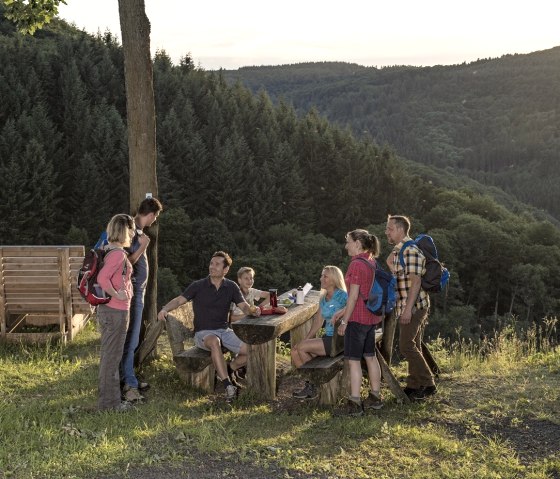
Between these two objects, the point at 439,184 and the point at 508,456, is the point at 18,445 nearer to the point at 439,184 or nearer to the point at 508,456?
the point at 508,456

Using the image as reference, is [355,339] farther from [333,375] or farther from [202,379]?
[202,379]

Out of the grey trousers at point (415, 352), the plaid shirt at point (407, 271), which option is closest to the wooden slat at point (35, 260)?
the plaid shirt at point (407, 271)

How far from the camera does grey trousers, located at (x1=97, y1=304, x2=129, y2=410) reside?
6.94 meters

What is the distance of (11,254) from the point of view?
402 inches

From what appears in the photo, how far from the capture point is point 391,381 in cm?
801

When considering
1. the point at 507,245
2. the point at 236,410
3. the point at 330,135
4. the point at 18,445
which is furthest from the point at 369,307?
the point at 330,135

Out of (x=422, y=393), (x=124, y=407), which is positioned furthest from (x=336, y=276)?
(x=124, y=407)

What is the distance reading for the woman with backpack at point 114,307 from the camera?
22.1 feet

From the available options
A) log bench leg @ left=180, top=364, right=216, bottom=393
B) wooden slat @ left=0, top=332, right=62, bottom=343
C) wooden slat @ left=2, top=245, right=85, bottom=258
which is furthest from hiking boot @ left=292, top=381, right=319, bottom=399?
wooden slat @ left=2, top=245, right=85, bottom=258

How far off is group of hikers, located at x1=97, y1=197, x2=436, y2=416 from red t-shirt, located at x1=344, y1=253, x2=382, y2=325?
1 cm

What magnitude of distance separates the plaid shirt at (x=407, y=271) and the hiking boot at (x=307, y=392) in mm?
1461

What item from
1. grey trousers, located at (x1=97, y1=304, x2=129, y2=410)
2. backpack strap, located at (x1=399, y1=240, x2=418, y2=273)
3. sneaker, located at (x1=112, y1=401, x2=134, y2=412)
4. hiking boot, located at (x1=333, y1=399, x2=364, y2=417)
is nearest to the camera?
grey trousers, located at (x1=97, y1=304, x2=129, y2=410)

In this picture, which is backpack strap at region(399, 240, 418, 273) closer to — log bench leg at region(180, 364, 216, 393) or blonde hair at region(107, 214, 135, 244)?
log bench leg at region(180, 364, 216, 393)

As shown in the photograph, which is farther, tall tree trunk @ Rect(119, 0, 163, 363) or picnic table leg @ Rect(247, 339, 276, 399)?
tall tree trunk @ Rect(119, 0, 163, 363)
